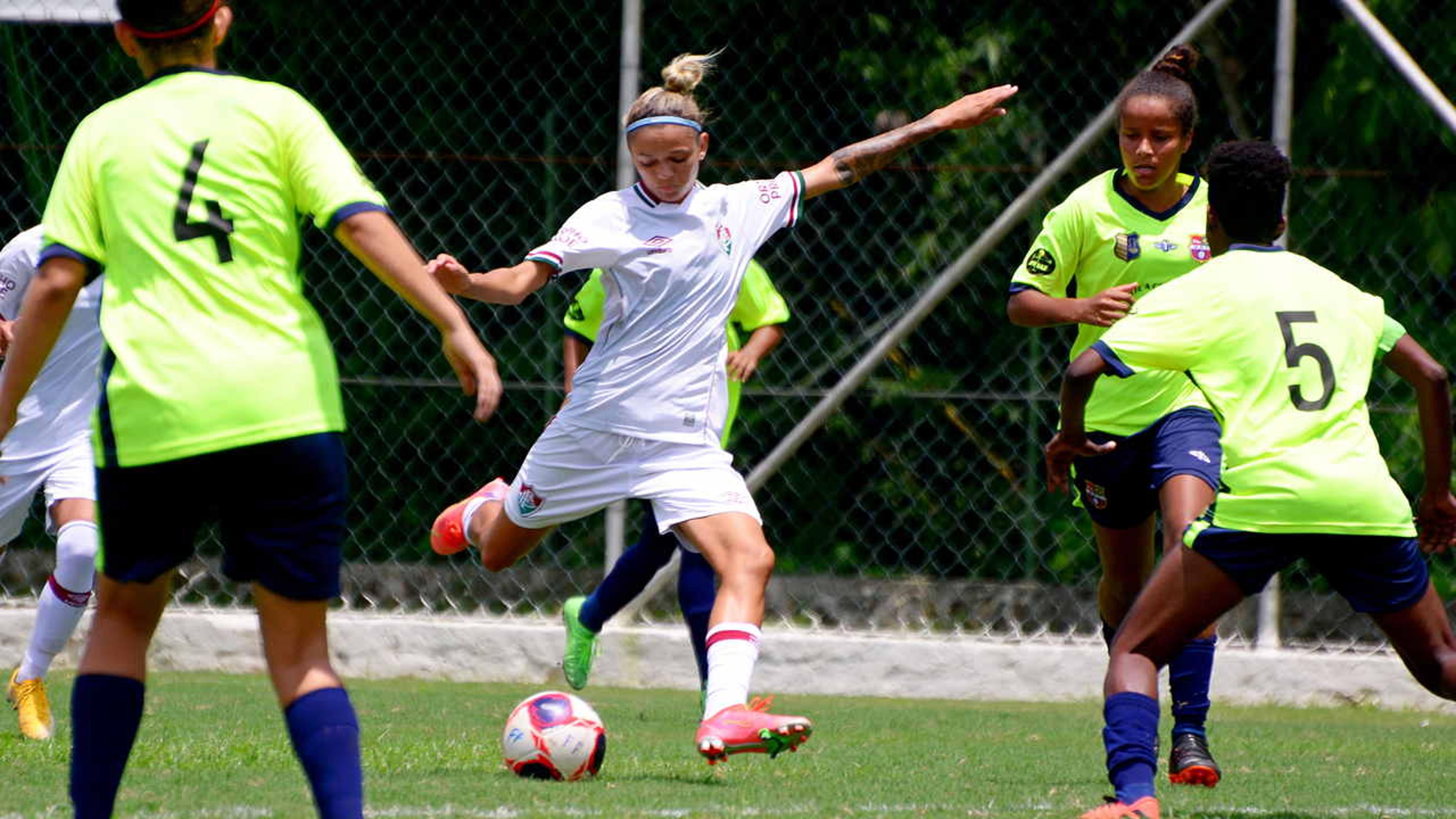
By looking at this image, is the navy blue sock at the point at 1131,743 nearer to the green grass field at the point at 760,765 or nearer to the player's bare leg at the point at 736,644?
the green grass field at the point at 760,765

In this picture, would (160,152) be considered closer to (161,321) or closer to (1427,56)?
(161,321)

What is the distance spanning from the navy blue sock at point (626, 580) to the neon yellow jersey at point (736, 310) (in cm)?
49

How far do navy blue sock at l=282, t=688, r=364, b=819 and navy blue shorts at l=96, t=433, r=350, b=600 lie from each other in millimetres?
192

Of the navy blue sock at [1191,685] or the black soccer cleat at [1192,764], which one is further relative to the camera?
the navy blue sock at [1191,685]

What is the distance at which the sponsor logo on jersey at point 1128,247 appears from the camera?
5531mm

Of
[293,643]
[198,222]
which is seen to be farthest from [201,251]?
[293,643]

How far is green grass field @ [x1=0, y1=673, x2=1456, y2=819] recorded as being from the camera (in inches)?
176

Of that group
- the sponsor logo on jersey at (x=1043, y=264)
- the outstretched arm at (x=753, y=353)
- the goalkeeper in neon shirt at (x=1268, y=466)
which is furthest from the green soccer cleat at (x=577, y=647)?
the goalkeeper in neon shirt at (x=1268, y=466)

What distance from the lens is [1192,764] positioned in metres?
5.15

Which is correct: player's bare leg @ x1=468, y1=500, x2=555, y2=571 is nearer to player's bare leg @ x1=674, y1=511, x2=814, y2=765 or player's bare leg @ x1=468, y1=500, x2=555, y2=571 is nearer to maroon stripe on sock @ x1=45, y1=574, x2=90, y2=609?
player's bare leg @ x1=674, y1=511, x2=814, y2=765

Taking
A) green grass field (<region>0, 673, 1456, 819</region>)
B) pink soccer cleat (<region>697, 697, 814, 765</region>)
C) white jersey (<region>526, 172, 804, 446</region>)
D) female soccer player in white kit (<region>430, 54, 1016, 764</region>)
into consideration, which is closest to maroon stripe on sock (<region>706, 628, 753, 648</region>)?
female soccer player in white kit (<region>430, 54, 1016, 764</region>)

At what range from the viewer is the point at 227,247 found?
334cm

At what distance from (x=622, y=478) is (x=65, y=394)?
1962mm

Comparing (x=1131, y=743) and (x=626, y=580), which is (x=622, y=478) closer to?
(x=626, y=580)
